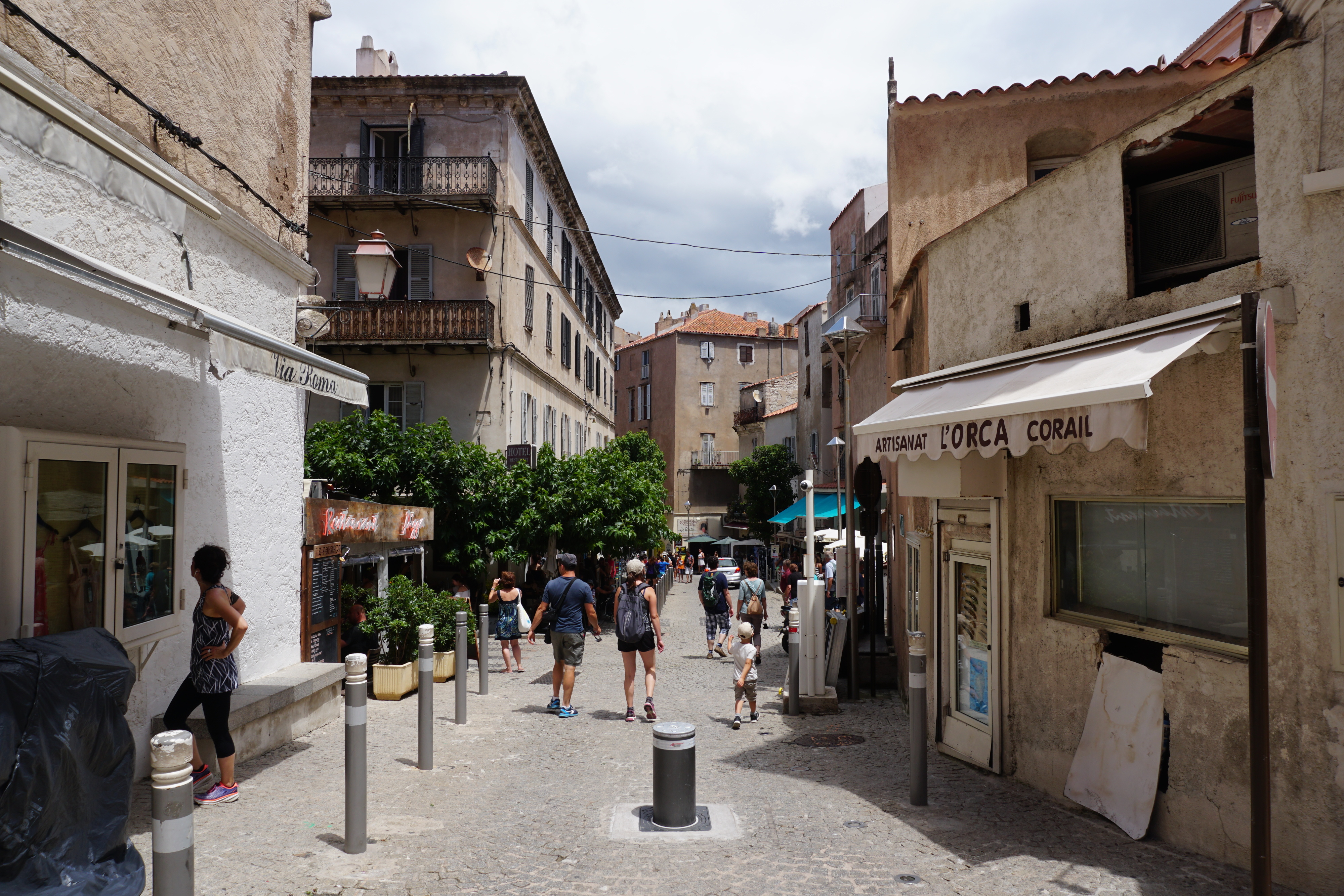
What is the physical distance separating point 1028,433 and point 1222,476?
3.74ft

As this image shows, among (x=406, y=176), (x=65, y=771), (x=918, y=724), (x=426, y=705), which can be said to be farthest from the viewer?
(x=406, y=176)

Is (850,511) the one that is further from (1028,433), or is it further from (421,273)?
(421,273)

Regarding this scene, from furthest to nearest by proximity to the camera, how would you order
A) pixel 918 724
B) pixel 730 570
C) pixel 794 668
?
1. pixel 730 570
2. pixel 794 668
3. pixel 918 724

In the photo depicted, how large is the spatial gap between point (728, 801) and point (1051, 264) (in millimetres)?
4794

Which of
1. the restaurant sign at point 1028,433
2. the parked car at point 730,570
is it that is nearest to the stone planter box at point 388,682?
the restaurant sign at point 1028,433

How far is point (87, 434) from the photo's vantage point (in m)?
5.86

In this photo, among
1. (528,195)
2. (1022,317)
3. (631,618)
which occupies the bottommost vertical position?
(631,618)

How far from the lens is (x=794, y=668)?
10555 millimetres

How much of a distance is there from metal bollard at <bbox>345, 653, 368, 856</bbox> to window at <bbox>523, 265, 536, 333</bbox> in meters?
20.2

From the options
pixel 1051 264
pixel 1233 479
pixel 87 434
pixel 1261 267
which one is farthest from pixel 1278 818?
pixel 87 434

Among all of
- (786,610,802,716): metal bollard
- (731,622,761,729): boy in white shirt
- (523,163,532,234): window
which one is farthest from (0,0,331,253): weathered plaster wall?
(523,163,532,234): window

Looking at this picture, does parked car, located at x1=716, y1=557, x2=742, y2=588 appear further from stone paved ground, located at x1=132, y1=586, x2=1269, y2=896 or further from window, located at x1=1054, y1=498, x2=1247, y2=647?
window, located at x1=1054, y1=498, x2=1247, y2=647

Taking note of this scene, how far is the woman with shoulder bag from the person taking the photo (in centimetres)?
1212

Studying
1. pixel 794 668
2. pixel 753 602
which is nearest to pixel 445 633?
pixel 753 602
